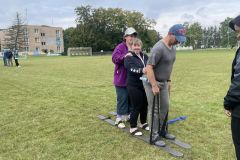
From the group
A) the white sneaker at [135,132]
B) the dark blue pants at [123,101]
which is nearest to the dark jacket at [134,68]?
the dark blue pants at [123,101]

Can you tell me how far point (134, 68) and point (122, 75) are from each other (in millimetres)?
743

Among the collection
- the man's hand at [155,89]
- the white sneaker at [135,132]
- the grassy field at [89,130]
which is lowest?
the grassy field at [89,130]

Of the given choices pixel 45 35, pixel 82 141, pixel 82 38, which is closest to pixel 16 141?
pixel 82 141

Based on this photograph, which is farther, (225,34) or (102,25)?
(225,34)

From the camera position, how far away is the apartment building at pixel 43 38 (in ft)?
386

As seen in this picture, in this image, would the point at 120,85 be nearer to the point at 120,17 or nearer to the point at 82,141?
the point at 82,141

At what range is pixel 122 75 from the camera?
6.15 metres

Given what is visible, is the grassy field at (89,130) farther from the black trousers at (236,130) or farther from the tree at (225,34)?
the tree at (225,34)

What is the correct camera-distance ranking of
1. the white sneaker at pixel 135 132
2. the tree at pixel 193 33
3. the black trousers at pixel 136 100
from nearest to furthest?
the black trousers at pixel 136 100 → the white sneaker at pixel 135 132 → the tree at pixel 193 33

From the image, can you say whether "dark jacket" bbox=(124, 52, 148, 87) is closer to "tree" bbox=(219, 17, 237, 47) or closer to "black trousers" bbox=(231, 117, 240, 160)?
"black trousers" bbox=(231, 117, 240, 160)

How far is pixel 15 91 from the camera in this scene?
11.6m

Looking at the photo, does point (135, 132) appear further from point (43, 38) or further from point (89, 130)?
point (43, 38)

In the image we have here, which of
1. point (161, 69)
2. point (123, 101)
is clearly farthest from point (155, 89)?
point (123, 101)

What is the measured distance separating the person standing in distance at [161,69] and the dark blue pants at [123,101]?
3.59 feet
